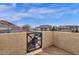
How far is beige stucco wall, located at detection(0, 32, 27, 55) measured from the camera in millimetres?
2279

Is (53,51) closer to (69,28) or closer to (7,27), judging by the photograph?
(69,28)

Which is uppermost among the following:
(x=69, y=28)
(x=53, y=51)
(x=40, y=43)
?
(x=69, y=28)

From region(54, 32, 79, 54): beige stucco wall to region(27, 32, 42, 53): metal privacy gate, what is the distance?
0.24 m

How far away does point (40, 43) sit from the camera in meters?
2.37

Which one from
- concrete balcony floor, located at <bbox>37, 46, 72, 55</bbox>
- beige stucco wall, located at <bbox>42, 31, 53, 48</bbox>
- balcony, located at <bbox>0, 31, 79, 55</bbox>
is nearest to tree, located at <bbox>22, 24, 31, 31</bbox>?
balcony, located at <bbox>0, 31, 79, 55</bbox>

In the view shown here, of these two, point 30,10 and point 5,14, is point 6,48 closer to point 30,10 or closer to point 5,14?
point 5,14

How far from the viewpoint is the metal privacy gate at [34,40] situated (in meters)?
2.35

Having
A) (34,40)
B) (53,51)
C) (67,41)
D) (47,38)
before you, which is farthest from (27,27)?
(67,41)

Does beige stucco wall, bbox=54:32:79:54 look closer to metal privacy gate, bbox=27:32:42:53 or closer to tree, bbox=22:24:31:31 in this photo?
metal privacy gate, bbox=27:32:42:53

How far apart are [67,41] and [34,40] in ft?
1.63

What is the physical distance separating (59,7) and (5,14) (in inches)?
31.7

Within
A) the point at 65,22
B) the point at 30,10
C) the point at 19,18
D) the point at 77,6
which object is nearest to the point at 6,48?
the point at 19,18

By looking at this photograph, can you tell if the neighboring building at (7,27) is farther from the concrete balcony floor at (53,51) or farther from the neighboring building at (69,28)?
the neighboring building at (69,28)

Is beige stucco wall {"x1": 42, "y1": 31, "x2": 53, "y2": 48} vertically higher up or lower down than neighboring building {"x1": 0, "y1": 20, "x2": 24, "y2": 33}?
lower down
